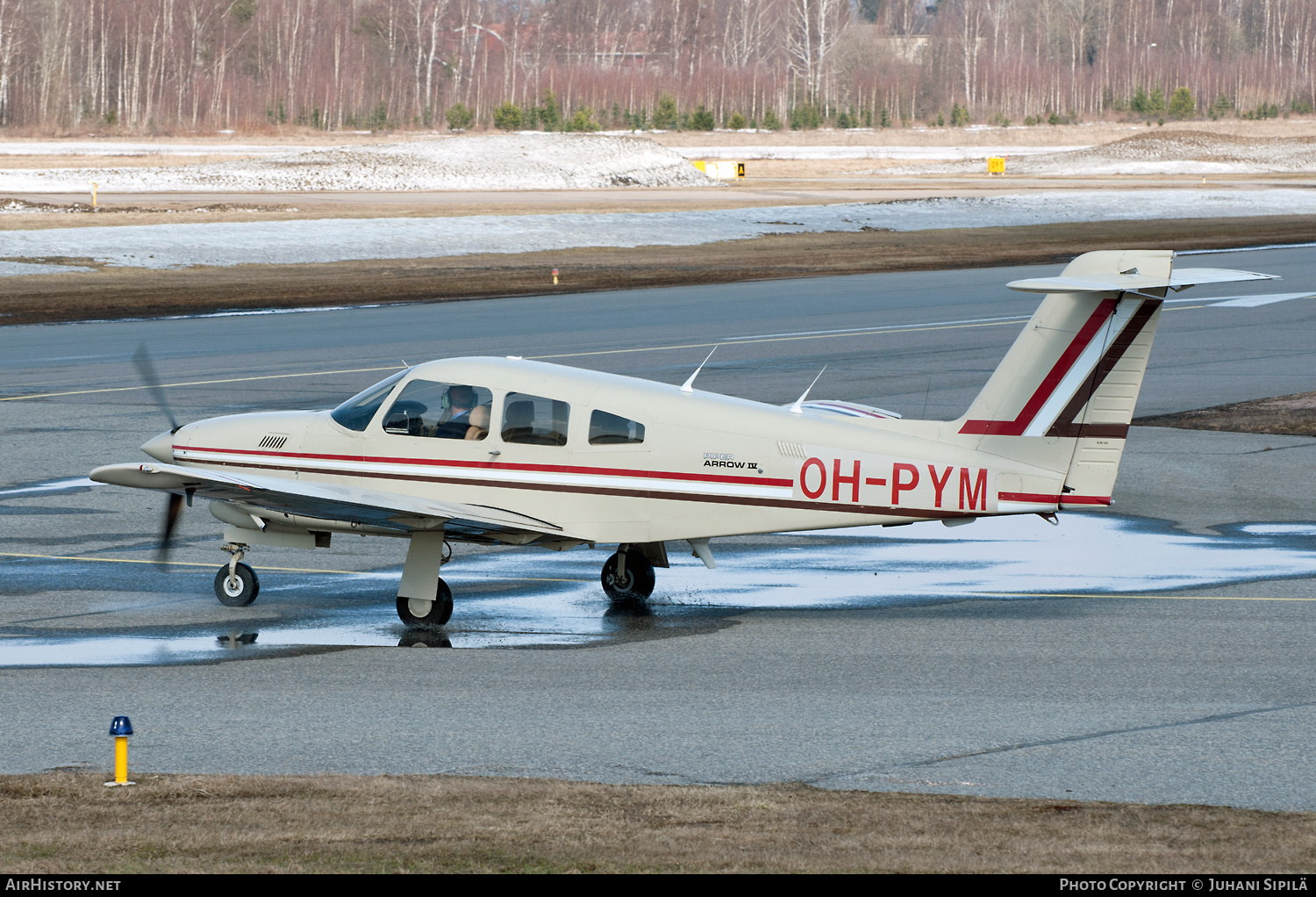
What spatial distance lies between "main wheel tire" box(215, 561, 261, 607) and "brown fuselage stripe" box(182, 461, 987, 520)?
3.21ft

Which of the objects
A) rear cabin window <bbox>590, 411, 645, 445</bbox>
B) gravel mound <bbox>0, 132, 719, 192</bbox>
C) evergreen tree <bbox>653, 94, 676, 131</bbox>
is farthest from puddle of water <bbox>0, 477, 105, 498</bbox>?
evergreen tree <bbox>653, 94, 676, 131</bbox>

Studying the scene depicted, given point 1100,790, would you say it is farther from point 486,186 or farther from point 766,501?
point 486,186

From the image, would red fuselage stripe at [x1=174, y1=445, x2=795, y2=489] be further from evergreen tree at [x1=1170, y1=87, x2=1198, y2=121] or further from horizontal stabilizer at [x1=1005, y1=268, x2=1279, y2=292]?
evergreen tree at [x1=1170, y1=87, x2=1198, y2=121]

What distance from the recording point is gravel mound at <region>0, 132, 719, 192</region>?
8350 cm

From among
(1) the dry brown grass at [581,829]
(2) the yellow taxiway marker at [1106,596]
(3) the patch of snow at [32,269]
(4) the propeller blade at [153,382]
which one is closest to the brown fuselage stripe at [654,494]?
(4) the propeller blade at [153,382]

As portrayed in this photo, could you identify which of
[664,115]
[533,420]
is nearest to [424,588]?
[533,420]

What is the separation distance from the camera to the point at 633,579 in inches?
587

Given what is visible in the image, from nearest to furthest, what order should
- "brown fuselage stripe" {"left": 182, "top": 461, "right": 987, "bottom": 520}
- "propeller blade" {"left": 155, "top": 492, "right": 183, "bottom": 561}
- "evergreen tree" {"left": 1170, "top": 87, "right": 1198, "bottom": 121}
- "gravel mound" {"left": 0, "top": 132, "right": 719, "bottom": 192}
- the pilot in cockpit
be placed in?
"propeller blade" {"left": 155, "top": 492, "right": 183, "bottom": 561} → "brown fuselage stripe" {"left": 182, "top": 461, "right": 987, "bottom": 520} → the pilot in cockpit → "gravel mound" {"left": 0, "top": 132, "right": 719, "bottom": 192} → "evergreen tree" {"left": 1170, "top": 87, "right": 1198, "bottom": 121}

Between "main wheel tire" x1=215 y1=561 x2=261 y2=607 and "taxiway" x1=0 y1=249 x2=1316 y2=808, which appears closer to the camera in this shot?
"taxiway" x1=0 y1=249 x2=1316 y2=808

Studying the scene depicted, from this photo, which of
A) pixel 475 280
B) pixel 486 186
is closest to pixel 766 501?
pixel 475 280

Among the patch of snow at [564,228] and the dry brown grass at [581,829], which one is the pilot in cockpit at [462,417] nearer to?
the dry brown grass at [581,829]

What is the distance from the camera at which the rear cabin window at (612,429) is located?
1381 centimetres
